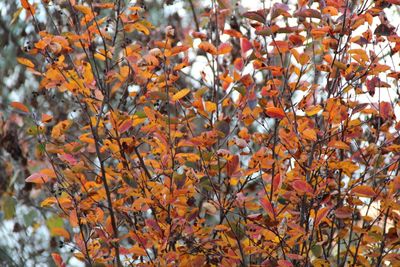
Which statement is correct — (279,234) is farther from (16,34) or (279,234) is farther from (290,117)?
(16,34)

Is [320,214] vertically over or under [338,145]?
under

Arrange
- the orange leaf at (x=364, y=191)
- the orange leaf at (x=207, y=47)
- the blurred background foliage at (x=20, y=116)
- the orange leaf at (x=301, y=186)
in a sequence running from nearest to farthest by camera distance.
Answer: the orange leaf at (x=301, y=186)
the orange leaf at (x=364, y=191)
the orange leaf at (x=207, y=47)
the blurred background foliage at (x=20, y=116)

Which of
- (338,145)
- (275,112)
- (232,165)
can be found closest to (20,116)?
(232,165)

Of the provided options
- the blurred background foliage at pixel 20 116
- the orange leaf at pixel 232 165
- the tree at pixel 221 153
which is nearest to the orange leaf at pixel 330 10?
the tree at pixel 221 153

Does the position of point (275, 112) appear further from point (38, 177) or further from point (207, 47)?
point (38, 177)

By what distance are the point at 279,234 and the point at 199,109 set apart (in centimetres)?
51

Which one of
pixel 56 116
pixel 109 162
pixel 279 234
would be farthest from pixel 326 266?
pixel 56 116

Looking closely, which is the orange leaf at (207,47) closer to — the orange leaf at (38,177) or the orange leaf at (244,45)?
the orange leaf at (244,45)

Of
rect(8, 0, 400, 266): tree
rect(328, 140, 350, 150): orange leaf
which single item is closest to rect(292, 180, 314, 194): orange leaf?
rect(8, 0, 400, 266): tree

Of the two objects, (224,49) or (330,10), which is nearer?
(330,10)

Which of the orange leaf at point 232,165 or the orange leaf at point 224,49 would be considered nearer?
the orange leaf at point 232,165

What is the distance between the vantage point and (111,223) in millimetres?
2637

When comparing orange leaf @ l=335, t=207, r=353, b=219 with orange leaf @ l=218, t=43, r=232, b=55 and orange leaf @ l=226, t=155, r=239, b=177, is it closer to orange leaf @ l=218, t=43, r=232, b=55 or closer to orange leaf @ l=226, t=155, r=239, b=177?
orange leaf @ l=226, t=155, r=239, b=177

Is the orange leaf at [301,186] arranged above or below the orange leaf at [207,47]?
below
